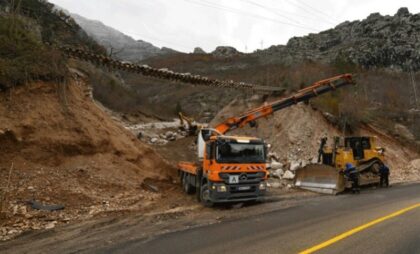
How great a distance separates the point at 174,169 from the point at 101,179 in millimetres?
5052

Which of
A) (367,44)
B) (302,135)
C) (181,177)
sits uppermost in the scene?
(367,44)

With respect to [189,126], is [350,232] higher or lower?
lower

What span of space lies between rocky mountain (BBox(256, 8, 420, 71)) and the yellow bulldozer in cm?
4121

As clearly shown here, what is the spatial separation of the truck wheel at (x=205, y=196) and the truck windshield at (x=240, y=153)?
4.05ft

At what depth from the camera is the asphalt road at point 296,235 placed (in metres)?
6.88

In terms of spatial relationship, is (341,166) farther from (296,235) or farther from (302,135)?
(296,235)

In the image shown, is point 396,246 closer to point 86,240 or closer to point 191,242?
point 191,242

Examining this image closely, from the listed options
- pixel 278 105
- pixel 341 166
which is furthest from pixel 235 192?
pixel 341 166

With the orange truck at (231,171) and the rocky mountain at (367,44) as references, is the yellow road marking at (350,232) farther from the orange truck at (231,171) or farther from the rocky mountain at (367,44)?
the rocky mountain at (367,44)

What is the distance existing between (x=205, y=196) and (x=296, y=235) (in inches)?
218

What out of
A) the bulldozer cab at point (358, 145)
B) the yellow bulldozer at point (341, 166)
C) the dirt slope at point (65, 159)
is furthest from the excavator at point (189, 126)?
the dirt slope at point (65, 159)

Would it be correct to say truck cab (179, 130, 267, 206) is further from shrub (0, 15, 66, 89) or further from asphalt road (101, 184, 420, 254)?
shrub (0, 15, 66, 89)

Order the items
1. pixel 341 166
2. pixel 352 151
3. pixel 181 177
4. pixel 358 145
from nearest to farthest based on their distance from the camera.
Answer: pixel 181 177 → pixel 341 166 → pixel 352 151 → pixel 358 145

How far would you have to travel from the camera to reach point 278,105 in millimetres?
18922
